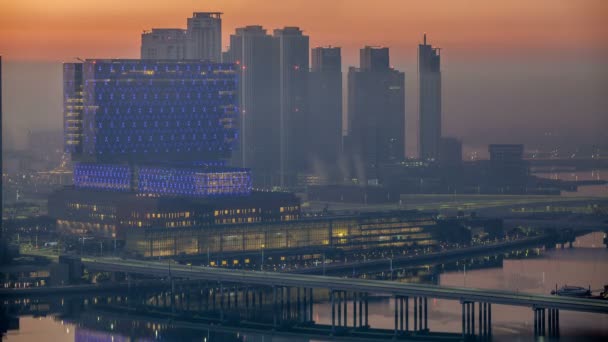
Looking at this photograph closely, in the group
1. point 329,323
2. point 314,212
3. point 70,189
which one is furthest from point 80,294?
point 314,212

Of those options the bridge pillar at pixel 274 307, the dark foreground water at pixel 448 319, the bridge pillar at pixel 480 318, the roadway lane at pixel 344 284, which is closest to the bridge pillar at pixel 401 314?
the roadway lane at pixel 344 284

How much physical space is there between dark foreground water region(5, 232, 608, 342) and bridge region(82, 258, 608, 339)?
31.2 inches

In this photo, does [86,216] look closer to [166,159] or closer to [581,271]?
[166,159]

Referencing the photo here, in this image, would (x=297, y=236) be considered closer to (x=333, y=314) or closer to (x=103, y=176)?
(x=103, y=176)

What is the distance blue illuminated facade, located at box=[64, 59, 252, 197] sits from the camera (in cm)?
17575

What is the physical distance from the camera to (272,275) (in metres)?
Result: 138

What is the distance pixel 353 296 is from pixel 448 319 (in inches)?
414

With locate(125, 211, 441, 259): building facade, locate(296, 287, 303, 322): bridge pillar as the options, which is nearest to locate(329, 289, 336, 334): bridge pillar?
locate(296, 287, 303, 322): bridge pillar

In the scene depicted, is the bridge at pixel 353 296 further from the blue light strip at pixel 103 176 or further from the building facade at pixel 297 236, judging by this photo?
the blue light strip at pixel 103 176

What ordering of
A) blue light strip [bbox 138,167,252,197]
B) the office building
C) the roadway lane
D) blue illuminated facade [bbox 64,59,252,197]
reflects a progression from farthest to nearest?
blue illuminated facade [bbox 64,59,252,197] → blue light strip [bbox 138,167,252,197] → the office building → the roadway lane

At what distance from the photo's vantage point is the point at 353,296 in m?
138

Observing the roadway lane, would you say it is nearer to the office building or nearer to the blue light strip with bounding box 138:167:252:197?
the office building

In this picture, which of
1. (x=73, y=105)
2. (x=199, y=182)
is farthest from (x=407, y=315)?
(x=73, y=105)

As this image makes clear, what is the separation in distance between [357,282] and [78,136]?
5206 centimetres
